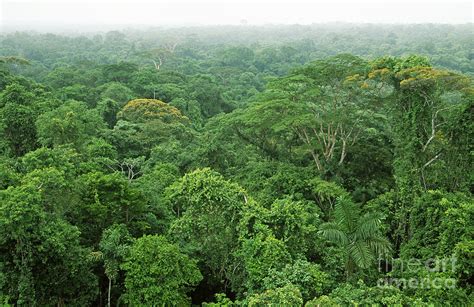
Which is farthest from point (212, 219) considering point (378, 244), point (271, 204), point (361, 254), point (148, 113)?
point (148, 113)

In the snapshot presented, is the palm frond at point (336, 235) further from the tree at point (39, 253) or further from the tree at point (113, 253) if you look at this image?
the tree at point (39, 253)

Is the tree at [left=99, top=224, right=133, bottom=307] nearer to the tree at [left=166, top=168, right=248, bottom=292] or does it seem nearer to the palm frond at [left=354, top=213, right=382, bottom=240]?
the tree at [left=166, top=168, right=248, bottom=292]

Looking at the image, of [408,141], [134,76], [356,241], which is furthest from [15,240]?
[134,76]

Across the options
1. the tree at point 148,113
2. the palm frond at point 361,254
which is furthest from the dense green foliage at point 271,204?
the tree at point 148,113

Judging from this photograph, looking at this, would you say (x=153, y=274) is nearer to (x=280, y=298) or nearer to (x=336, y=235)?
(x=280, y=298)

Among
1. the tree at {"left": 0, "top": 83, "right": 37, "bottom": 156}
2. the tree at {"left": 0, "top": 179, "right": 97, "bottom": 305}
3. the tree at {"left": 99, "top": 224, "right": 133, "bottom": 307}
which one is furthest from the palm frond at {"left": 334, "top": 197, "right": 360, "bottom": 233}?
the tree at {"left": 0, "top": 83, "right": 37, "bottom": 156}

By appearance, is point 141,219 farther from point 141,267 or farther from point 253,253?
point 253,253
